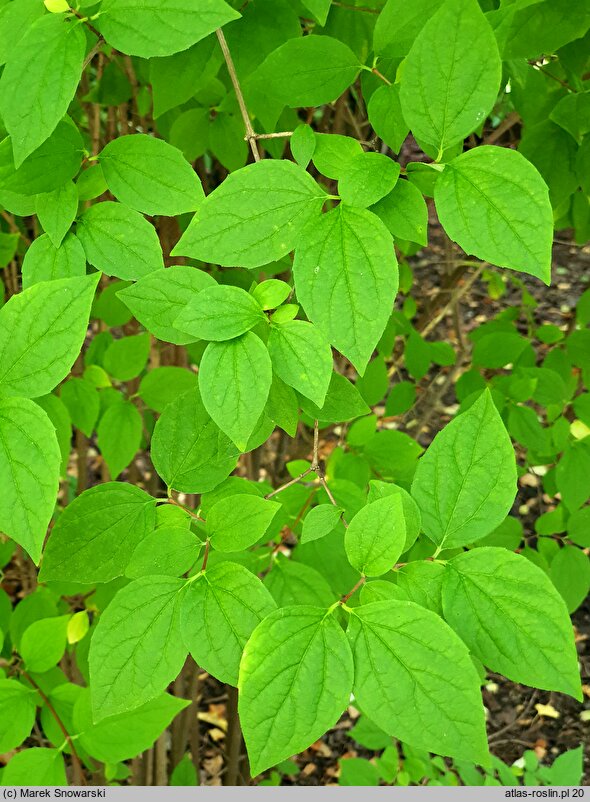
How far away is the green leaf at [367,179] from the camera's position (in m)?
0.55

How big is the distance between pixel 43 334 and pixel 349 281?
213 millimetres

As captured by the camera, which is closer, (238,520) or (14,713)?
(238,520)

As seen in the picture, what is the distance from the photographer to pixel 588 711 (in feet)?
7.65

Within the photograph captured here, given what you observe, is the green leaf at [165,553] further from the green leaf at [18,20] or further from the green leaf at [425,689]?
the green leaf at [18,20]

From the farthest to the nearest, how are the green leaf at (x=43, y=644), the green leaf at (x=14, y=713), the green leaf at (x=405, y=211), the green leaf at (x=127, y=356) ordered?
the green leaf at (x=127, y=356) → the green leaf at (x=43, y=644) → the green leaf at (x=14, y=713) → the green leaf at (x=405, y=211)

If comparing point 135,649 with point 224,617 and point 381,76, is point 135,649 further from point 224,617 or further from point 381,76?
point 381,76

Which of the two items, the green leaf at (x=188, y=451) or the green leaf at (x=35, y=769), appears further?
the green leaf at (x=35, y=769)

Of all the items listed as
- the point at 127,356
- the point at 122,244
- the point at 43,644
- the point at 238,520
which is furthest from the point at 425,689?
the point at 127,356

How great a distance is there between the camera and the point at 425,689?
1.59 feet

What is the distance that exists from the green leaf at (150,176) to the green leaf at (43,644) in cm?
62

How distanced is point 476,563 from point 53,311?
13.5 inches

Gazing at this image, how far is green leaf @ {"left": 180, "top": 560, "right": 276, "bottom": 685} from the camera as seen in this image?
1.78 feet

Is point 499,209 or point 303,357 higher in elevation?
point 499,209

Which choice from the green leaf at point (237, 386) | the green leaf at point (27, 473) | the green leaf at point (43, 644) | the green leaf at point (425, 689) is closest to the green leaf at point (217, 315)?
the green leaf at point (237, 386)
